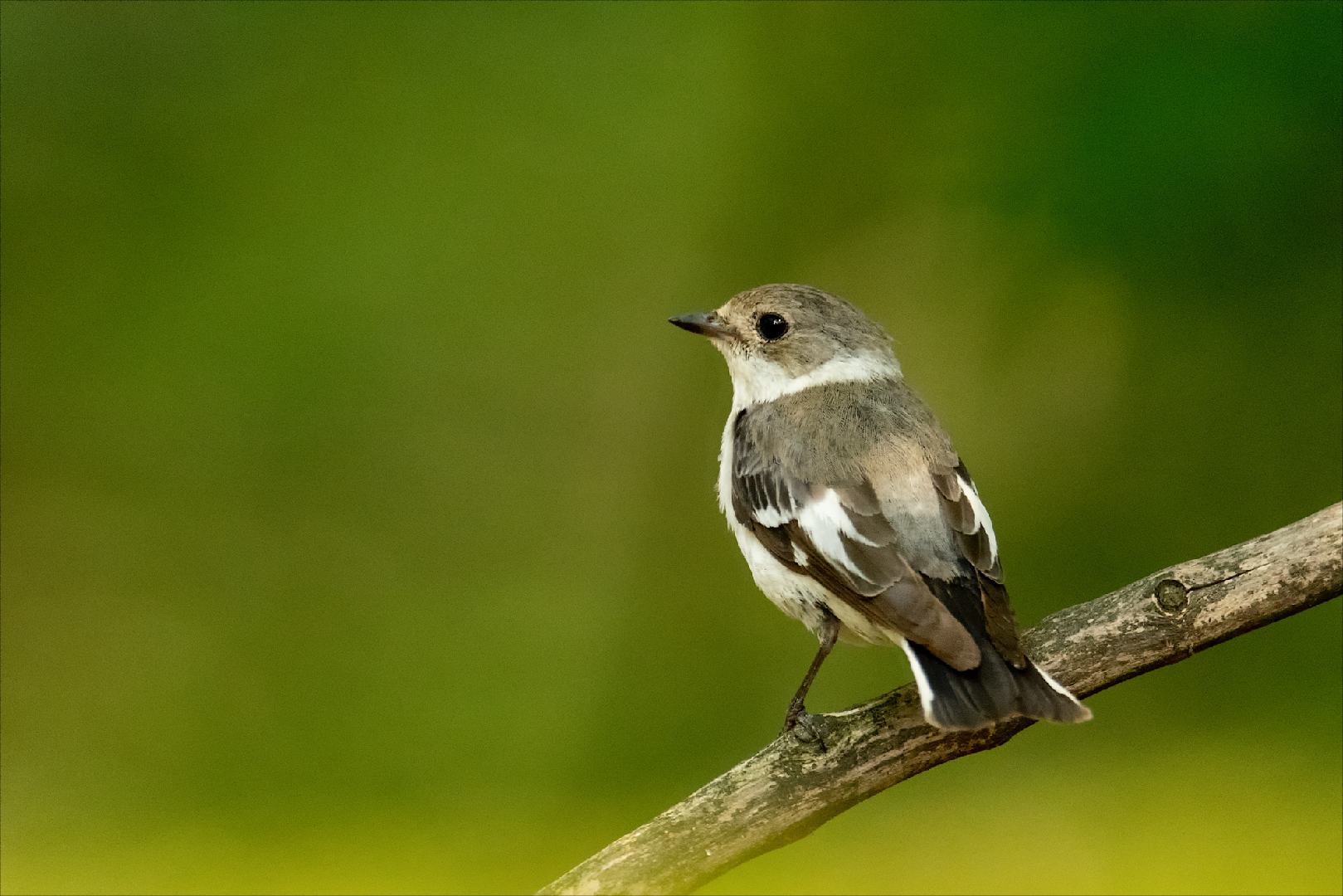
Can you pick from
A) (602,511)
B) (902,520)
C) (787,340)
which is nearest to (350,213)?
(602,511)

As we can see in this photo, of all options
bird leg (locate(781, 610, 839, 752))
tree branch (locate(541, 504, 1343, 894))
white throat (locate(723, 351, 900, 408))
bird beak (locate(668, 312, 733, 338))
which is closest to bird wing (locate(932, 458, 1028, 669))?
tree branch (locate(541, 504, 1343, 894))

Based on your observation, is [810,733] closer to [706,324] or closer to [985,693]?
[985,693]

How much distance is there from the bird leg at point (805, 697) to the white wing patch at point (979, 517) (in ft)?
1.34

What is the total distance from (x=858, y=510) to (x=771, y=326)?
89 centimetres

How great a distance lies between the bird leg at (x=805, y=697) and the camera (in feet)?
8.15

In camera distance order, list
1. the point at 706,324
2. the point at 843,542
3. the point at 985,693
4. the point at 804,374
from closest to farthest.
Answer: the point at 985,693 < the point at 843,542 < the point at 804,374 < the point at 706,324

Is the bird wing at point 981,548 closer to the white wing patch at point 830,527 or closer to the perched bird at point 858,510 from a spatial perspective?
the perched bird at point 858,510

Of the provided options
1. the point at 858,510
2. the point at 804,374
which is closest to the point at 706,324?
the point at 804,374

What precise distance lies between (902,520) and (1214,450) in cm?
191

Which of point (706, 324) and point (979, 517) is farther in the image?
point (706, 324)

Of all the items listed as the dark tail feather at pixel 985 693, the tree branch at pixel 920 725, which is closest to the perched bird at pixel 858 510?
the dark tail feather at pixel 985 693

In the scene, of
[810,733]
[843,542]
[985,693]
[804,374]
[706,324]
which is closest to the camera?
[985,693]

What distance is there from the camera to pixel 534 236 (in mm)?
4812

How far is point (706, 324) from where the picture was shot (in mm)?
3521
